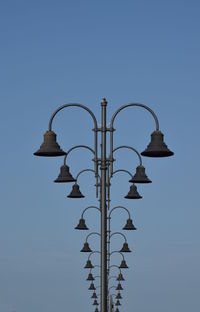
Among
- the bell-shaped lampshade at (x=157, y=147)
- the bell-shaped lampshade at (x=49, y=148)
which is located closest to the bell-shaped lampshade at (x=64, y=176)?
the bell-shaped lampshade at (x=49, y=148)

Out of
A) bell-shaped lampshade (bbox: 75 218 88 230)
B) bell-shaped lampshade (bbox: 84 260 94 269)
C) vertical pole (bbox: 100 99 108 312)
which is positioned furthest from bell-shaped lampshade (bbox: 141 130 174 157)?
bell-shaped lampshade (bbox: 84 260 94 269)

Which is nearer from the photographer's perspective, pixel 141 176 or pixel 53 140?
pixel 53 140

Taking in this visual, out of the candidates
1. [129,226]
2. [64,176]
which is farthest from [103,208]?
[129,226]

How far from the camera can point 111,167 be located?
58.2 ft

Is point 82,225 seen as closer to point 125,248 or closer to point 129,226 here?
point 129,226

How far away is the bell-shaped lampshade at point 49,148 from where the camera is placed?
17.2m

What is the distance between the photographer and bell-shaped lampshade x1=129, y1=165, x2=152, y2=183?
20.3 meters

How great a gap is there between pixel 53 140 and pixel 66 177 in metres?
2.97

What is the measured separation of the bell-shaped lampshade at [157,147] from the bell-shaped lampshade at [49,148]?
174cm

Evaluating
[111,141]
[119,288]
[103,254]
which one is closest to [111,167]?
[111,141]

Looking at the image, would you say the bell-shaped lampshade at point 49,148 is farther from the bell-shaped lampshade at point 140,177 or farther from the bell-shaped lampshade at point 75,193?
A: the bell-shaped lampshade at point 75,193

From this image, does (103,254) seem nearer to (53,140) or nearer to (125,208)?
(53,140)

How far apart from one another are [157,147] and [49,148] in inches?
86.6

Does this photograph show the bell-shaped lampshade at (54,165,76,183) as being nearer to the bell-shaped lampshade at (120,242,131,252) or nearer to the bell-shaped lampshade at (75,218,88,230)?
the bell-shaped lampshade at (75,218,88,230)
